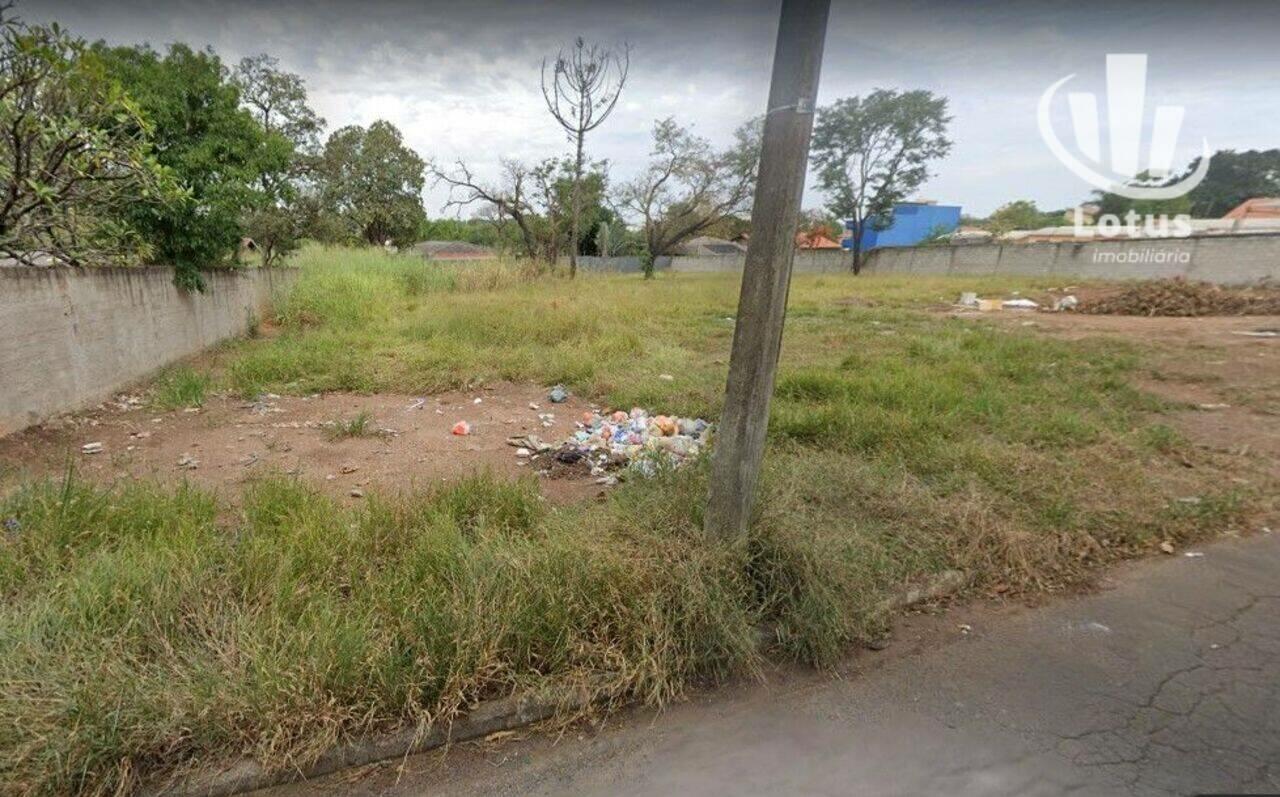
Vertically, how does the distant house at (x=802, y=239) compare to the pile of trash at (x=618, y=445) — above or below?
above

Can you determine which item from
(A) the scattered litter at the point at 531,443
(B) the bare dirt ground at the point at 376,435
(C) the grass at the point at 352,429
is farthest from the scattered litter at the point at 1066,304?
(C) the grass at the point at 352,429

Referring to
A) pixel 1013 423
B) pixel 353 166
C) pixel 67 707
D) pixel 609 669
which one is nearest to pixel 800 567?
pixel 609 669

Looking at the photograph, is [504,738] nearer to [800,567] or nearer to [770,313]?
[800,567]

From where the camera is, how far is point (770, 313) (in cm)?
197

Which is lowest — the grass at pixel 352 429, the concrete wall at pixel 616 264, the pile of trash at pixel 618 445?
the grass at pixel 352 429

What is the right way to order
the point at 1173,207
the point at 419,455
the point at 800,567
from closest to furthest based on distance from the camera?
the point at 800,567, the point at 419,455, the point at 1173,207

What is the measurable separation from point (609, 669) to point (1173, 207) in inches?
1129

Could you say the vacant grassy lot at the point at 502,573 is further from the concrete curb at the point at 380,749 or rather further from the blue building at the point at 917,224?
the blue building at the point at 917,224

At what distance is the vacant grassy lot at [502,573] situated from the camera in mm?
1537

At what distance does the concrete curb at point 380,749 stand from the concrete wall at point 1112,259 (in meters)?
8.00

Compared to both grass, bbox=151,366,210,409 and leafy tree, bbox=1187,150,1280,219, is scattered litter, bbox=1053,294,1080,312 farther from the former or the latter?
leafy tree, bbox=1187,150,1280,219

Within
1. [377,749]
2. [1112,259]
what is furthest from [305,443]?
[1112,259]

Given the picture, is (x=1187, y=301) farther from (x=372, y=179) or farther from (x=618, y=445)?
(x=372, y=179)

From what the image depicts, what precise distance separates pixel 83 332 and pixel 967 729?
647 cm
